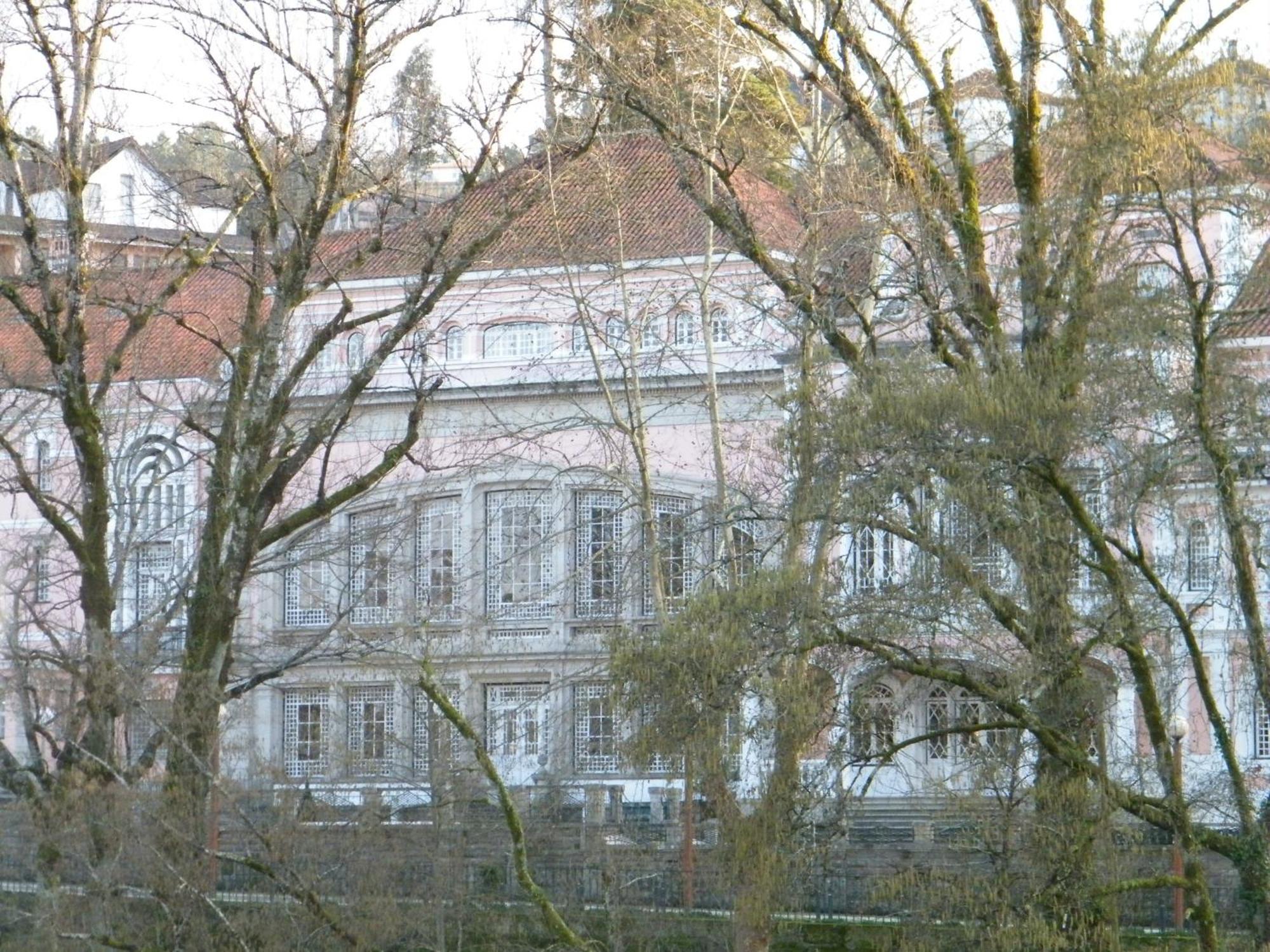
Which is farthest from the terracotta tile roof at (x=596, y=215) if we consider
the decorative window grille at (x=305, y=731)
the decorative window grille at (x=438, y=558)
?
the decorative window grille at (x=305, y=731)

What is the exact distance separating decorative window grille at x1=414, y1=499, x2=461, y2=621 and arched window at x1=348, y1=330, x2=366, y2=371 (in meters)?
2.54

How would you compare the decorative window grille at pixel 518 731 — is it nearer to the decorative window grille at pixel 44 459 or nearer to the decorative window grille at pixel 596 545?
the decorative window grille at pixel 596 545

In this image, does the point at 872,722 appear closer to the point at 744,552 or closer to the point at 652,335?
the point at 744,552

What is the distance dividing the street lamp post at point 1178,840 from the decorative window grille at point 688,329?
12.8 metres

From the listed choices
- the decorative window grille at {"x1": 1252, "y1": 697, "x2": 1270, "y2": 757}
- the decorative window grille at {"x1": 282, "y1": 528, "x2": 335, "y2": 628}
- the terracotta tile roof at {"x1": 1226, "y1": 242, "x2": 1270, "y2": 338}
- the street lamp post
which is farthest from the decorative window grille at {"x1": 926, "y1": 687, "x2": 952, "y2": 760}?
the decorative window grille at {"x1": 282, "y1": 528, "x2": 335, "y2": 628}

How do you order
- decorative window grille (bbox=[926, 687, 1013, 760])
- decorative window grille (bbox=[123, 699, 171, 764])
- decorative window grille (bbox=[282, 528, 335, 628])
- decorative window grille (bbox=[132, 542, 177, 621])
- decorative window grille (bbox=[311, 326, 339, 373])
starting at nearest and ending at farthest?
decorative window grille (bbox=[926, 687, 1013, 760])
decorative window grille (bbox=[123, 699, 171, 764])
decorative window grille (bbox=[132, 542, 177, 621])
decorative window grille (bbox=[311, 326, 339, 373])
decorative window grille (bbox=[282, 528, 335, 628])

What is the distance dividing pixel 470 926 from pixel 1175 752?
756 cm

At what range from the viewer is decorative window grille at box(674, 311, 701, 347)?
26359 millimetres

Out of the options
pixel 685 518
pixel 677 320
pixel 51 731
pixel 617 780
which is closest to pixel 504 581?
pixel 677 320

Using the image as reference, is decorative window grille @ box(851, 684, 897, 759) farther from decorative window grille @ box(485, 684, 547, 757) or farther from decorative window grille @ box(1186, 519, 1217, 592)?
decorative window grille @ box(485, 684, 547, 757)

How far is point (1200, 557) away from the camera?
1290cm

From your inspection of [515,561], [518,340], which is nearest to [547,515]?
[515,561]

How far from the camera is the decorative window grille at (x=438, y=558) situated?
2812cm

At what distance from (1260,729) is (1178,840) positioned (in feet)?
8.57
